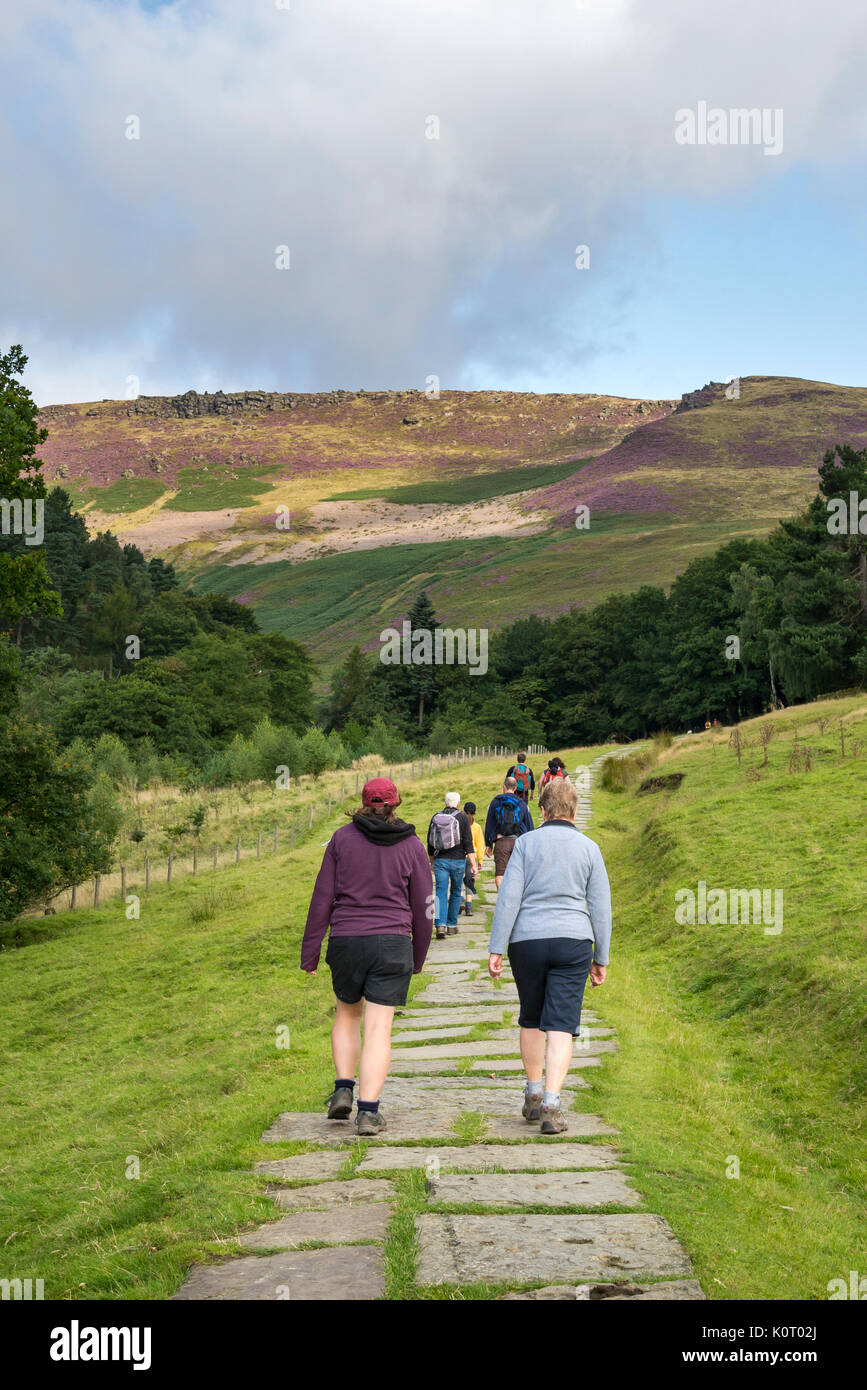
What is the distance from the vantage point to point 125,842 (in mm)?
35031

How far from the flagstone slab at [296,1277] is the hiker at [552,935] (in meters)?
2.34

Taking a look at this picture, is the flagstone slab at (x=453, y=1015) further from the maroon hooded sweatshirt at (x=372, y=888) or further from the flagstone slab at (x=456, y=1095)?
the maroon hooded sweatshirt at (x=372, y=888)

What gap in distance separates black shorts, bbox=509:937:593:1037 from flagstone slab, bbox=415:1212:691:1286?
1734mm

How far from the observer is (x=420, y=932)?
24.2ft

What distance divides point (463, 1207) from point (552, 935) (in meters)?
1.97

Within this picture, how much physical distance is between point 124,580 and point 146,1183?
8570cm

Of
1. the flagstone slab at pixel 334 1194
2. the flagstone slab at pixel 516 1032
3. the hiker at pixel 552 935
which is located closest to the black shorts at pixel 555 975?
the hiker at pixel 552 935

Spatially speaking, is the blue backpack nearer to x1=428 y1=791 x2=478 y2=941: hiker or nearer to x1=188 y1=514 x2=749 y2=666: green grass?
x1=428 y1=791 x2=478 y2=941: hiker

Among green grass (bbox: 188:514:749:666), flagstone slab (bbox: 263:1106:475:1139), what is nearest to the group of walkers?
flagstone slab (bbox: 263:1106:475:1139)

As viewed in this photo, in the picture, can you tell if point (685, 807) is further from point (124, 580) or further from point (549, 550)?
point (549, 550)

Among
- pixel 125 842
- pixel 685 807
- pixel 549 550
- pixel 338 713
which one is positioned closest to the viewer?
pixel 685 807
